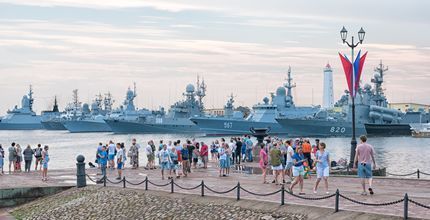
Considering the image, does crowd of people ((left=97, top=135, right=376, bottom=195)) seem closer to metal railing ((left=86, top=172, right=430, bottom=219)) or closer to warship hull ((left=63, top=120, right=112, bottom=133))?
metal railing ((left=86, top=172, right=430, bottom=219))

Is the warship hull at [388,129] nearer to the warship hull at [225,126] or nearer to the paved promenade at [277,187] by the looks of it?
the warship hull at [225,126]

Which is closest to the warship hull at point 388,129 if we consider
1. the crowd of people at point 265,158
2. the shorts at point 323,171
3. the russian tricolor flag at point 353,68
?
the crowd of people at point 265,158

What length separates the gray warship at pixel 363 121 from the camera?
119 metres

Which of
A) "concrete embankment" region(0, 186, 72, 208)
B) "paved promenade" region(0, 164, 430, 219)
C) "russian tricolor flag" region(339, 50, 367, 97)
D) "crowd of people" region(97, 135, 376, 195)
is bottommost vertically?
"concrete embankment" region(0, 186, 72, 208)

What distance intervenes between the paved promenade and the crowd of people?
1.47 feet

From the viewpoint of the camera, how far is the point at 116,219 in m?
21.2

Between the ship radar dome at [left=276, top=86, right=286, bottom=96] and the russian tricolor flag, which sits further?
the ship radar dome at [left=276, top=86, right=286, bottom=96]

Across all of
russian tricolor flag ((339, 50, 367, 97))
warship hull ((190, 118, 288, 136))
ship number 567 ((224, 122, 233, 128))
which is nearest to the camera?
russian tricolor flag ((339, 50, 367, 97))

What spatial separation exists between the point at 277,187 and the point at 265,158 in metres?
2.11

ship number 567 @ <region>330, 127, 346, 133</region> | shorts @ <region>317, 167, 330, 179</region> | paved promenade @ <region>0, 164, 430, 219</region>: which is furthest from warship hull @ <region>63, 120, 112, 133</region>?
shorts @ <region>317, 167, 330, 179</region>

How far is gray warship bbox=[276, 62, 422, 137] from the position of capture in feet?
391

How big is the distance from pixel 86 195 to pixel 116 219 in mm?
3301

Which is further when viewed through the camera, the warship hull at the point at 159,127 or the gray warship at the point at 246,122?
the warship hull at the point at 159,127

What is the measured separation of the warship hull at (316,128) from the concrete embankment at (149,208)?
9426 cm
